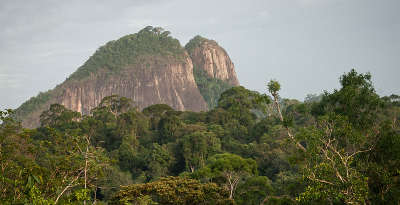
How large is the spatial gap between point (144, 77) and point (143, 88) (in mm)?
2384

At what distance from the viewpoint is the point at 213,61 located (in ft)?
299

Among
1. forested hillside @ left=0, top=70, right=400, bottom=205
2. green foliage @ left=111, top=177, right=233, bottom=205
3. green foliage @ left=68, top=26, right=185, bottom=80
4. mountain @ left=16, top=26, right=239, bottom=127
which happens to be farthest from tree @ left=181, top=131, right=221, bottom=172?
green foliage @ left=68, top=26, right=185, bottom=80

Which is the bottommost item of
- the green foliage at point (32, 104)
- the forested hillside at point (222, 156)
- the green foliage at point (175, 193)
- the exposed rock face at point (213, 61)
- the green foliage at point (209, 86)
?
the green foliage at point (175, 193)

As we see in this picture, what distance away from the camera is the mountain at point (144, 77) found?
72.1 meters

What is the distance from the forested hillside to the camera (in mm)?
11586

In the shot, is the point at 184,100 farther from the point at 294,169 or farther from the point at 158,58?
the point at 294,169

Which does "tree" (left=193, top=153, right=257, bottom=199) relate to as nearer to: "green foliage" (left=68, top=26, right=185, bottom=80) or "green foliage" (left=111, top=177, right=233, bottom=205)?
"green foliage" (left=111, top=177, right=233, bottom=205)

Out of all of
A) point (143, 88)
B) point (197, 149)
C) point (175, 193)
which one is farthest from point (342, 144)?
point (143, 88)

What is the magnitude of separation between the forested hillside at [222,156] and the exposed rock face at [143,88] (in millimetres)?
18270

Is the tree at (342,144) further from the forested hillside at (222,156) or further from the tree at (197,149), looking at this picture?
the tree at (197,149)

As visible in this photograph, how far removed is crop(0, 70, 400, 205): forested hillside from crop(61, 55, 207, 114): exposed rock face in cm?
1827

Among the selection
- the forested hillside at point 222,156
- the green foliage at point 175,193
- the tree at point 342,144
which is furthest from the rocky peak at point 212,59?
the green foliage at point 175,193

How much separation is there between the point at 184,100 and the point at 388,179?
65.2 m

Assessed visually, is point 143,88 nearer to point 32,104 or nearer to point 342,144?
point 32,104
